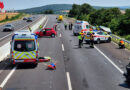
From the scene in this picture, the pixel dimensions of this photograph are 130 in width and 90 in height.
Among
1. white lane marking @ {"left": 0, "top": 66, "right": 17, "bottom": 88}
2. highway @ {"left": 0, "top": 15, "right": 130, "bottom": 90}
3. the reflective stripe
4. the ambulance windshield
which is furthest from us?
the ambulance windshield

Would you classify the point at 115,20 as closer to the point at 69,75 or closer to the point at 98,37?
the point at 98,37

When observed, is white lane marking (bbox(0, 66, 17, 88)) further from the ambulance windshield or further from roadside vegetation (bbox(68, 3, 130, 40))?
roadside vegetation (bbox(68, 3, 130, 40))

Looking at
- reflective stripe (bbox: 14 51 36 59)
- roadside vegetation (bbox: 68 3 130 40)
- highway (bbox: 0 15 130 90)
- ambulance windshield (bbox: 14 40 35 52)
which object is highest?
ambulance windshield (bbox: 14 40 35 52)

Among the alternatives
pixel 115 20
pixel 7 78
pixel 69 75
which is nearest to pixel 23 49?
pixel 7 78

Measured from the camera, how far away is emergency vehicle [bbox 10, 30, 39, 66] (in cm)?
1590

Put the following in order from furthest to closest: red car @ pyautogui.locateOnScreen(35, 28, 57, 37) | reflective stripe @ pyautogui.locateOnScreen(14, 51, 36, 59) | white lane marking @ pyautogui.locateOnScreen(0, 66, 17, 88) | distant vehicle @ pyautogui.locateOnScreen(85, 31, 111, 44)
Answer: red car @ pyautogui.locateOnScreen(35, 28, 57, 37) → distant vehicle @ pyautogui.locateOnScreen(85, 31, 111, 44) → reflective stripe @ pyautogui.locateOnScreen(14, 51, 36, 59) → white lane marking @ pyautogui.locateOnScreen(0, 66, 17, 88)

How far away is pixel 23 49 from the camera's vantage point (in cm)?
1606

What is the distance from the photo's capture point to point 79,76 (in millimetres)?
14250

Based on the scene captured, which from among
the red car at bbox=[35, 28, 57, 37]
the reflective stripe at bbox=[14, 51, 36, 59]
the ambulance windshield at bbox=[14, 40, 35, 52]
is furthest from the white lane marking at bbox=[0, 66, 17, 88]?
the red car at bbox=[35, 28, 57, 37]

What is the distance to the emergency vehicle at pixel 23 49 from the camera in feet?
52.2

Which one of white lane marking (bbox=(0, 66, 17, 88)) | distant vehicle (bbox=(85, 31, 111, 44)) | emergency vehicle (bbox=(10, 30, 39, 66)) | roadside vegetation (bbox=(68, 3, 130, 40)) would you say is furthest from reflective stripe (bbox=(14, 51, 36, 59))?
roadside vegetation (bbox=(68, 3, 130, 40))

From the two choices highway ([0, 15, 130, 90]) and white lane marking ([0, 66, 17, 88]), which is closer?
highway ([0, 15, 130, 90])

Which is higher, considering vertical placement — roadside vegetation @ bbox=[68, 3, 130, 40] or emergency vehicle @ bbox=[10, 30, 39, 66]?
emergency vehicle @ bbox=[10, 30, 39, 66]

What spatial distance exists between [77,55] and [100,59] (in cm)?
262
